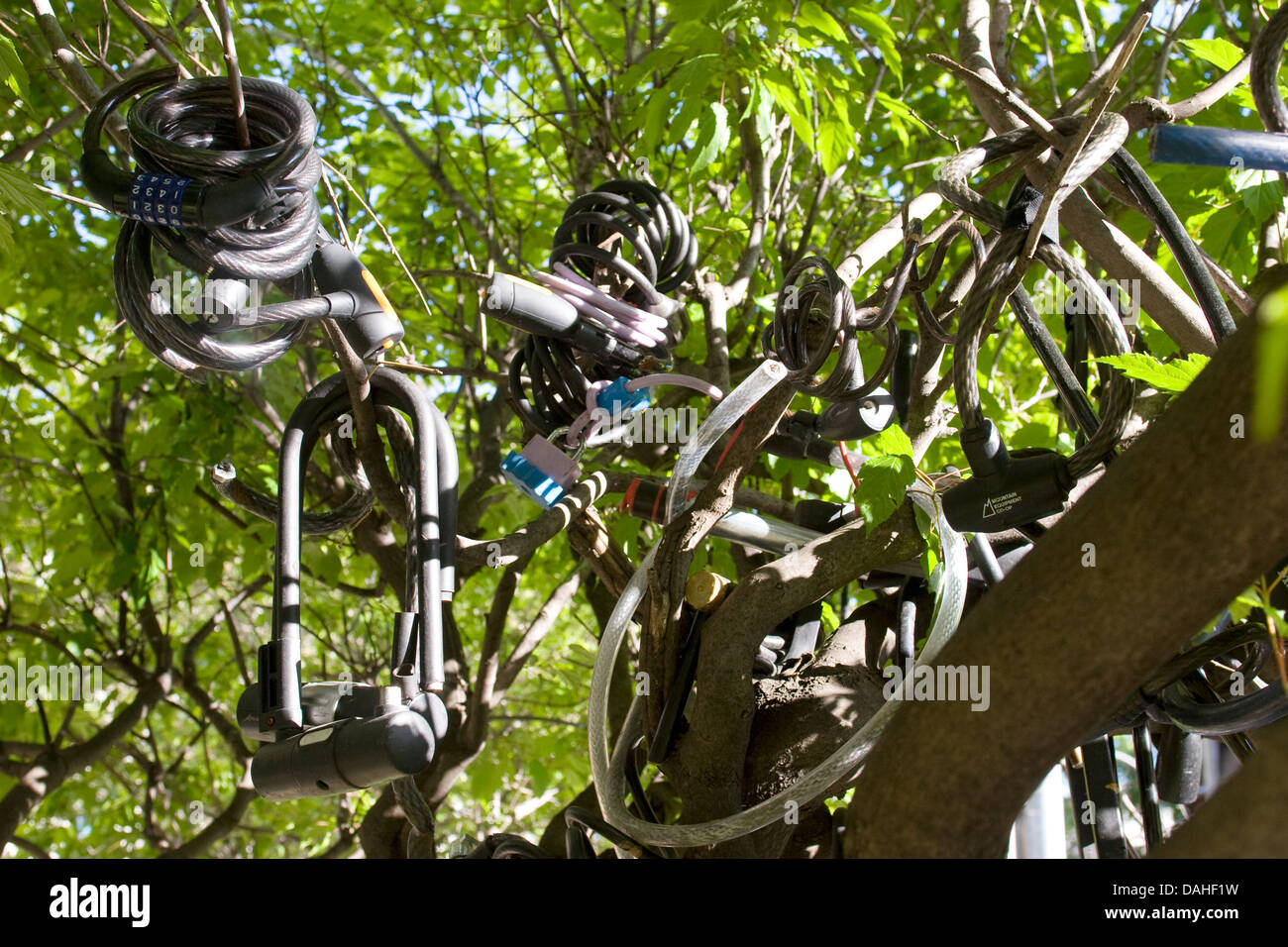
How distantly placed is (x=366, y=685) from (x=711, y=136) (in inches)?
60.5

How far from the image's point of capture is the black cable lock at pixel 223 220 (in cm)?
146

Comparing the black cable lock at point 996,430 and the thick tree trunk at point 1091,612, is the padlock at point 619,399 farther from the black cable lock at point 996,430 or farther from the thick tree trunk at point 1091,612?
the thick tree trunk at point 1091,612

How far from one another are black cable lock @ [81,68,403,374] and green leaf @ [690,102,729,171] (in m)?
1.09

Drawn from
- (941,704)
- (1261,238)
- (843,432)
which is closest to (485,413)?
(843,432)

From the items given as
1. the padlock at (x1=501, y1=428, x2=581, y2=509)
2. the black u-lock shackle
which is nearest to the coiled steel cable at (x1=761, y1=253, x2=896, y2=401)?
the padlock at (x1=501, y1=428, x2=581, y2=509)

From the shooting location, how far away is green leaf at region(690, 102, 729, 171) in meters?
2.53

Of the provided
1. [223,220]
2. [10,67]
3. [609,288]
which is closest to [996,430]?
[609,288]

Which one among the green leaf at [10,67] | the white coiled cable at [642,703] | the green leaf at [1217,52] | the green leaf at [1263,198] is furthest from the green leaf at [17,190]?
the green leaf at [1263,198]

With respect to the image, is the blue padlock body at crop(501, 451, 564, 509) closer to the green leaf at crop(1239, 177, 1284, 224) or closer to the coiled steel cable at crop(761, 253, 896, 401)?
the coiled steel cable at crop(761, 253, 896, 401)

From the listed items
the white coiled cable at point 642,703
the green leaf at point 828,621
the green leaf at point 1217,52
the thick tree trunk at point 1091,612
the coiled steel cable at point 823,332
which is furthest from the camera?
the green leaf at point 828,621

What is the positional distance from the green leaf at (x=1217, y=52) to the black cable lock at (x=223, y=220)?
1.59 m

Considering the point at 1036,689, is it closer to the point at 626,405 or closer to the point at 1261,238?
the point at 626,405

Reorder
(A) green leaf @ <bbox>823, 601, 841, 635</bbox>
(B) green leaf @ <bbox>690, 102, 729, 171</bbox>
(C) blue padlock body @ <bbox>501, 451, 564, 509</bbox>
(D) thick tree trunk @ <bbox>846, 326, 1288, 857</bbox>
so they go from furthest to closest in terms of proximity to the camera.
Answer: (A) green leaf @ <bbox>823, 601, 841, 635</bbox>
(B) green leaf @ <bbox>690, 102, 729, 171</bbox>
(C) blue padlock body @ <bbox>501, 451, 564, 509</bbox>
(D) thick tree trunk @ <bbox>846, 326, 1288, 857</bbox>

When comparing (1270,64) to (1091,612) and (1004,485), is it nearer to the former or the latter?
(1004,485)
